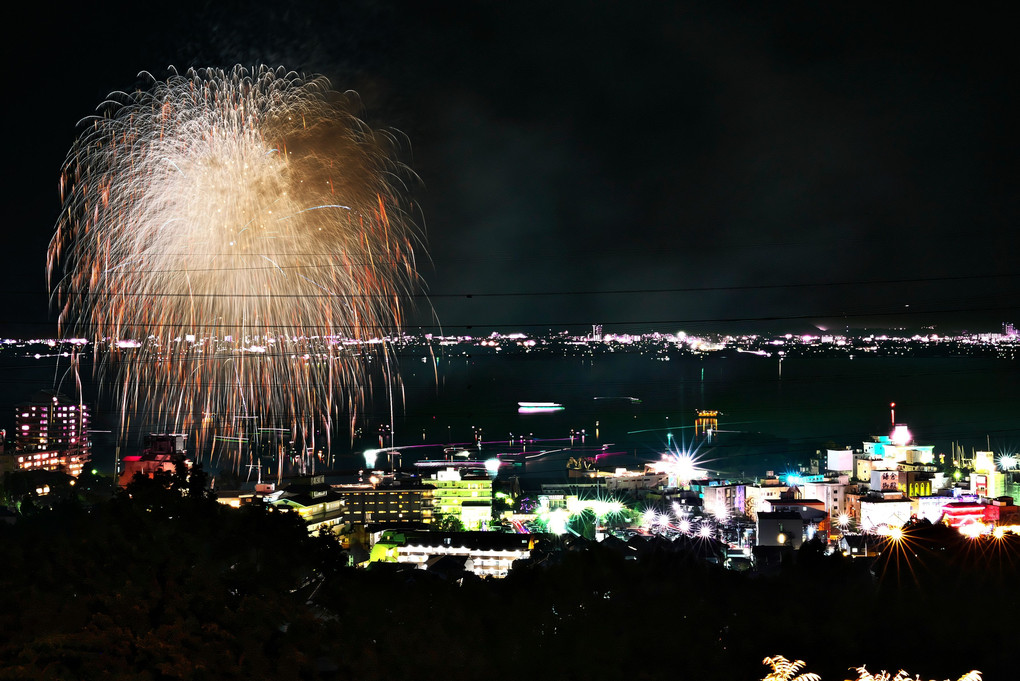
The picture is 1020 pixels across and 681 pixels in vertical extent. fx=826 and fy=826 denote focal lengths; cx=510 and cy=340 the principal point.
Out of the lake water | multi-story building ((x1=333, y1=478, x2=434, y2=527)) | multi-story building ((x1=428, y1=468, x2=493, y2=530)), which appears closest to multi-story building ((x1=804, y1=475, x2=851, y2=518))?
the lake water

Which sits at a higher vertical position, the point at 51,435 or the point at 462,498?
the point at 51,435

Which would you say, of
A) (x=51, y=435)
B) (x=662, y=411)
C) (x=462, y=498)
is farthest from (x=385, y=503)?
(x=662, y=411)

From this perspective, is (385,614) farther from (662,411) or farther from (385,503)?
(662,411)

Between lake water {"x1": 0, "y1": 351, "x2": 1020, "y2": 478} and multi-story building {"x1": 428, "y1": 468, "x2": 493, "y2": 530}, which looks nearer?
multi-story building {"x1": 428, "y1": 468, "x2": 493, "y2": 530}

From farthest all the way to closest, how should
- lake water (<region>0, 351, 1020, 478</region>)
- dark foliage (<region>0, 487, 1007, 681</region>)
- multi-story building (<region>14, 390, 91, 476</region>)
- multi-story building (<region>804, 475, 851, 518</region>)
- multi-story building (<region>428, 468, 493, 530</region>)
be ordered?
1. lake water (<region>0, 351, 1020, 478</region>)
2. multi-story building (<region>14, 390, 91, 476</region>)
3. multi-story building (<region>804, 475, 851, 518</region>)
4. multi-story building (<region>428, 468, 493, 530</region>)
5. dark foliage (<region>0, 487, 1007, 681</region>)

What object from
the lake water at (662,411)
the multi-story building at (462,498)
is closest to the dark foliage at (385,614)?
the multi-story building at (462,498)

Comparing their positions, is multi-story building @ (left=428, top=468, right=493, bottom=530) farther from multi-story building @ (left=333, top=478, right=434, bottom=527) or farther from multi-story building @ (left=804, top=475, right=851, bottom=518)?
multi-story building @ (left=804, top=475, right=851, bottom=518)

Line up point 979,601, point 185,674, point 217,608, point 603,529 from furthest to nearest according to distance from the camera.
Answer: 1. point 603,529
2. point 979,601
3. point 217,608
4. point 185,674

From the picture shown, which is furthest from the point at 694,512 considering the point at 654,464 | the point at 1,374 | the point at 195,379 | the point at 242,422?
the point at 1,374

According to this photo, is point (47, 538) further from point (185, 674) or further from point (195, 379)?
point (195, 379)
